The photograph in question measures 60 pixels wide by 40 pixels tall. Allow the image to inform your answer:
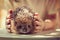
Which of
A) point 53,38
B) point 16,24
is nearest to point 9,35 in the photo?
point 16,24

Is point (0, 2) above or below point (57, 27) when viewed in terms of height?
above

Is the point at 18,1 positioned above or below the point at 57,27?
above

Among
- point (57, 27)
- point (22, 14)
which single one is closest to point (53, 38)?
point (57, 27)

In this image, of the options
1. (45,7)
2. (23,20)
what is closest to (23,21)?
(23,20)

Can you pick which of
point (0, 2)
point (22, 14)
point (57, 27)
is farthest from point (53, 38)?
point (0, 2)

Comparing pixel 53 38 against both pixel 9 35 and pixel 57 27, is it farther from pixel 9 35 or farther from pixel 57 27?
pixel 9 35

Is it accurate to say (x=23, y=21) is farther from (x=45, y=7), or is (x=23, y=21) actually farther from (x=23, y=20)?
(x=45, y=7)

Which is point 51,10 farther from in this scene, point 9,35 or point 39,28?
point 9,35
